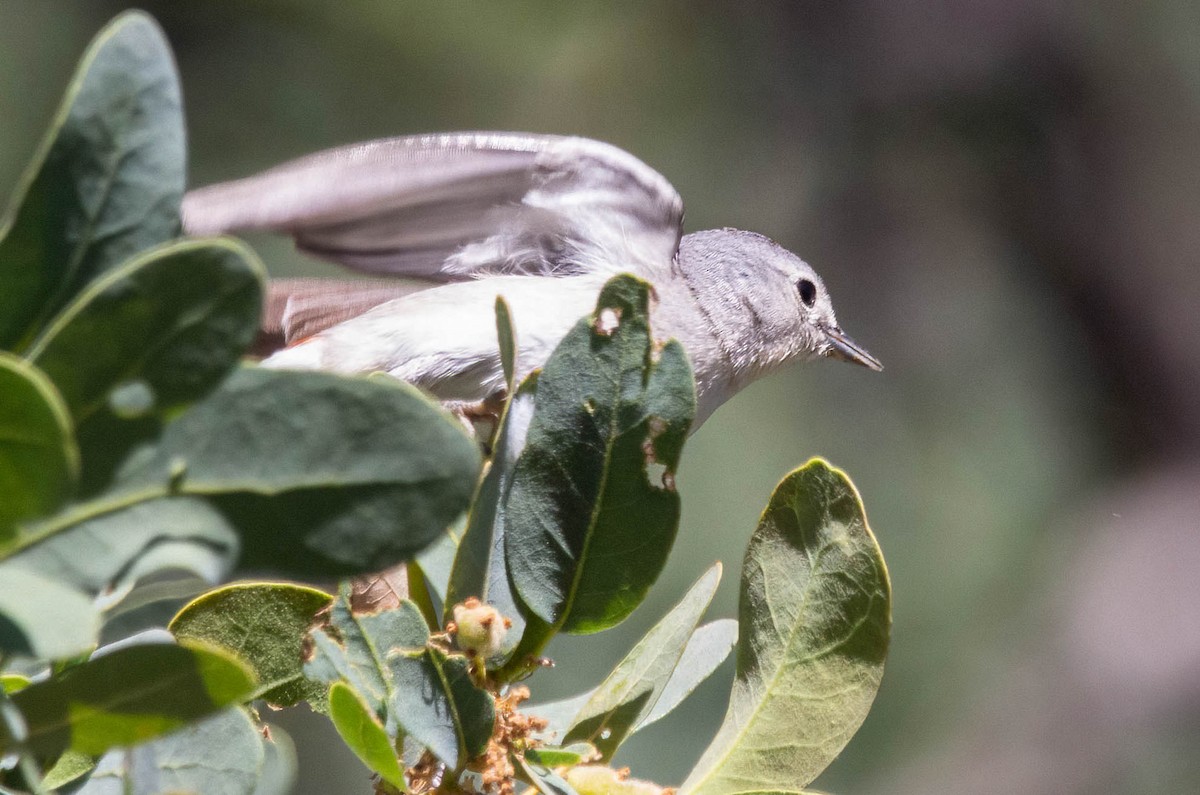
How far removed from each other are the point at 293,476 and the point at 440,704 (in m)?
0.33

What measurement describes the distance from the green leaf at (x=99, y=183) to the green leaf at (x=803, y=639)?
569 mm

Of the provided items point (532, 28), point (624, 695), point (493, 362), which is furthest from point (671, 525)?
A: point (532, 28)

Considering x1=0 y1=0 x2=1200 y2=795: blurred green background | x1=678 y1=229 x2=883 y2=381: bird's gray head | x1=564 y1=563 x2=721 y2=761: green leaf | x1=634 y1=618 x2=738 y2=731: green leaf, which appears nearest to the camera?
x1=564 y1=563 x2=721 y2=761: green leaf

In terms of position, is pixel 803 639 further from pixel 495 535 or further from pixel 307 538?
pixel 307 538

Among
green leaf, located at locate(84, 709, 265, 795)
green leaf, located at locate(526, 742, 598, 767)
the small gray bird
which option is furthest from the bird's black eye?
green leaf, located at locate(84, 709, 265, 795)

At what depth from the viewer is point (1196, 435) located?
6.73 m

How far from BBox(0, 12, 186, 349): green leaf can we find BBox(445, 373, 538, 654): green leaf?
0.36m

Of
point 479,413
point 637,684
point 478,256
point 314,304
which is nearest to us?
point 637,684

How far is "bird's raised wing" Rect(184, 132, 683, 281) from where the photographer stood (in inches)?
71.7

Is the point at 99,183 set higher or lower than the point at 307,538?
→ higher

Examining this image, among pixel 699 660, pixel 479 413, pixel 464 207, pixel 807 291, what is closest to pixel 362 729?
pixel 699 660

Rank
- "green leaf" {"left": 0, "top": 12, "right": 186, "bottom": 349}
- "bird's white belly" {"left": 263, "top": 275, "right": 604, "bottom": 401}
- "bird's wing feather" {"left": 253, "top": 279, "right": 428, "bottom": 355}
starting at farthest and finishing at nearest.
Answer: "bird's wing feather" {"left": 253, "top": 279, "right": 428, "bottom": 355}, "bird's white belly" {"left": 263, "top": 275, "right": 604, "bottom": 401}, "green leaf" {"left": 0, "top": 12, "right": 186, "bottom": 349}

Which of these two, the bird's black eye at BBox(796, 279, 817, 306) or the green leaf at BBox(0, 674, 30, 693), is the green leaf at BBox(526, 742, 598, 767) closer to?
the green leaf at BBox(0, 674, 30, 693)

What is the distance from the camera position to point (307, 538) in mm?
707
